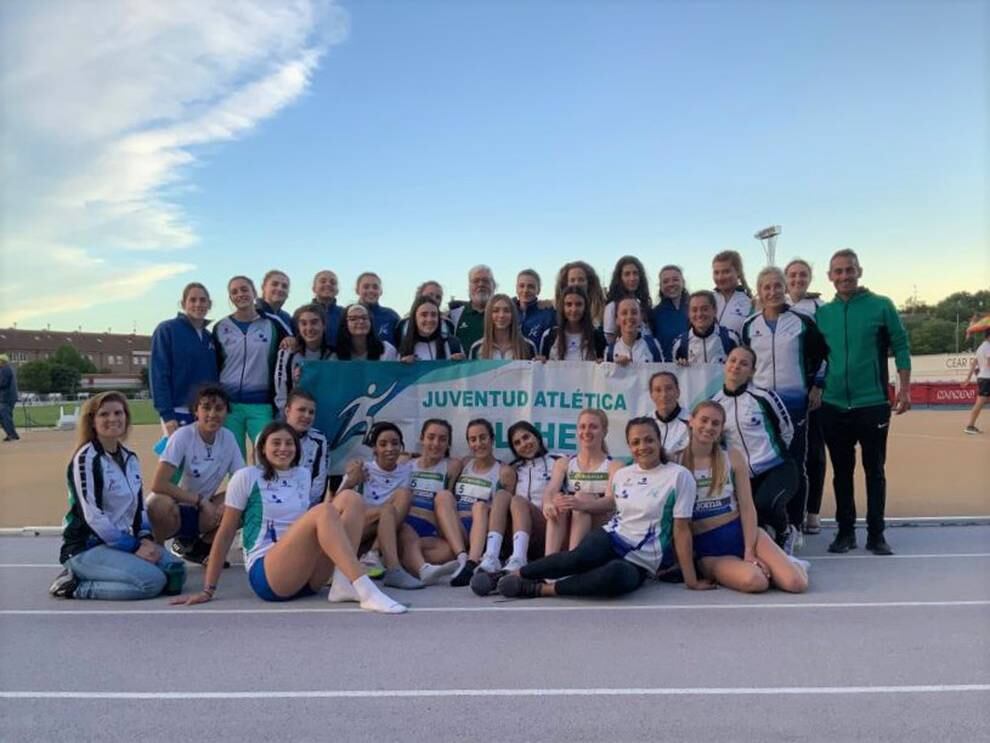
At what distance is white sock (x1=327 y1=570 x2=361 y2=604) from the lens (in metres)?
4.99

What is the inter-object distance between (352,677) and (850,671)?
7.80ft

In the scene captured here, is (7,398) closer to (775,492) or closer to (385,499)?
(385,499)

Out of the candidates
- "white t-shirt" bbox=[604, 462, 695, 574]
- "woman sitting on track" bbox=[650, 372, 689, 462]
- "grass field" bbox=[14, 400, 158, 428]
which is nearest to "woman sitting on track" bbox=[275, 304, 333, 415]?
"woman sitting on track" bbox=[650, 372, 689, 462]

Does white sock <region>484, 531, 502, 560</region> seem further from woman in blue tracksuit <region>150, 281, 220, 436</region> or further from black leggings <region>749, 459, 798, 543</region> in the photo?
woman in blue tracksuit <region>150, 281, 220, 436</region>

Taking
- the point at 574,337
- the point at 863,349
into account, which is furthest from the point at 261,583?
the point at 863,349

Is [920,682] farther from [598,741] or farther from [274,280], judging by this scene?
[274,280]

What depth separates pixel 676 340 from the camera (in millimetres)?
7004

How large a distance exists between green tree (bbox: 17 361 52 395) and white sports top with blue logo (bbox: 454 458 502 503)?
78300 millimetres

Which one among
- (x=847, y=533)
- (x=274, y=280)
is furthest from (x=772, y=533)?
(x=274, y=280)

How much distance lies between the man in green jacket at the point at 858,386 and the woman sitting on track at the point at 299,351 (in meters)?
4.37

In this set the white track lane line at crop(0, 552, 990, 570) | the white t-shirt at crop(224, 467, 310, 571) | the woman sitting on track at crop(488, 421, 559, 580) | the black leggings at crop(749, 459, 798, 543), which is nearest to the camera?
the white t-shirt at crop(224, 467, 310, 571)

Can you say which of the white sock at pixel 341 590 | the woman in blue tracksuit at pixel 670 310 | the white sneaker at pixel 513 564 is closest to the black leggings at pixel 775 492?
the woman in blue tracksuit at pixel 670 310

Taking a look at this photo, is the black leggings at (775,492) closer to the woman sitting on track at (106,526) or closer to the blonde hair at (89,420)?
the woman sitting on track at (106,526)

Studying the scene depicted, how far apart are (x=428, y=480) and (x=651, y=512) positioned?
1787 millimetres
